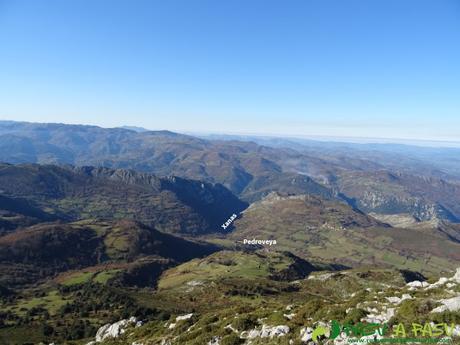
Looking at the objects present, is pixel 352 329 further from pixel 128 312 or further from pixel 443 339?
pixel 128 312

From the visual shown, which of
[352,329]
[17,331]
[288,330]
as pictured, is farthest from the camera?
[17,331]

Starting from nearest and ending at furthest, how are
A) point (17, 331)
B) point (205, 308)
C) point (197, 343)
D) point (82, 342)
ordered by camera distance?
1. point (197, 343)
2. point (82, 342)
3. point (17, 331)
4. point (205, 308)

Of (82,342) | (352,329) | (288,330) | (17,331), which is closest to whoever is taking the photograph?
(352,329)

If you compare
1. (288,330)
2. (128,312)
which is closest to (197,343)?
(288,330)

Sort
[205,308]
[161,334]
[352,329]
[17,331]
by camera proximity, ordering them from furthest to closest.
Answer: [205,308]
[17,331]
[161,334]
[352,329]

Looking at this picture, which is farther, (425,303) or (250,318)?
(250,318)

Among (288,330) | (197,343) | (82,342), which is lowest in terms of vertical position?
Result: (82,342)

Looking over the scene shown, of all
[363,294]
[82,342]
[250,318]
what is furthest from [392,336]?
[82,342]

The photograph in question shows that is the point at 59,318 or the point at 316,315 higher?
the point at 316,315

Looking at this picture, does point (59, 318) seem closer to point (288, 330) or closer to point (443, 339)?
point (288, 330)
